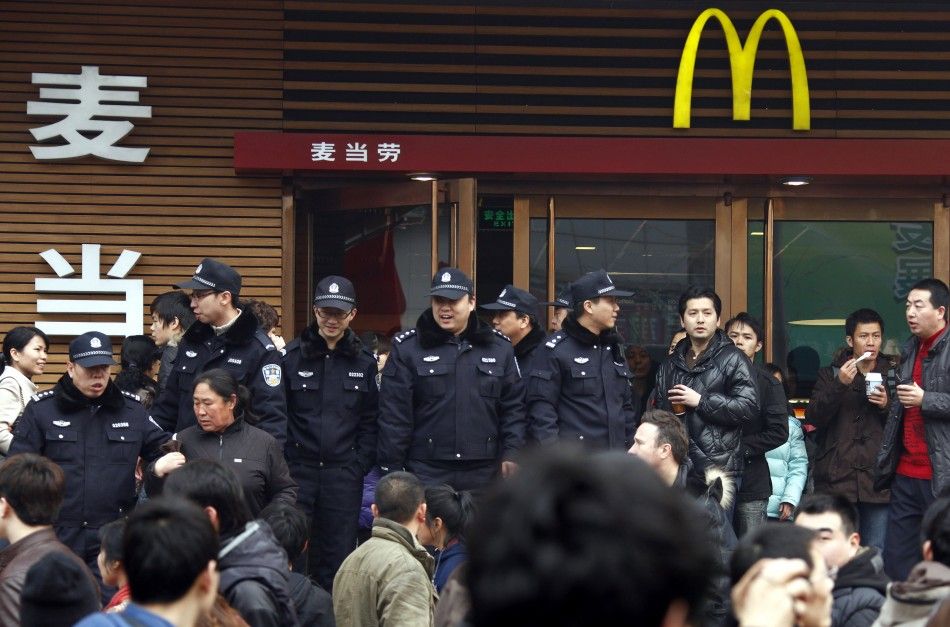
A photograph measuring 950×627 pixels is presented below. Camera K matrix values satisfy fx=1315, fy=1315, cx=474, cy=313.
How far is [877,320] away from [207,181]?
4695mm

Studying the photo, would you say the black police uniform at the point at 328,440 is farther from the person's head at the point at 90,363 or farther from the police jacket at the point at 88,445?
the person's head at the point at 90,363

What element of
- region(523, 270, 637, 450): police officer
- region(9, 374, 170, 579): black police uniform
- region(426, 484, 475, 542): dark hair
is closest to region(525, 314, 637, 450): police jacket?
region(523, 270, 637, 450): police officer

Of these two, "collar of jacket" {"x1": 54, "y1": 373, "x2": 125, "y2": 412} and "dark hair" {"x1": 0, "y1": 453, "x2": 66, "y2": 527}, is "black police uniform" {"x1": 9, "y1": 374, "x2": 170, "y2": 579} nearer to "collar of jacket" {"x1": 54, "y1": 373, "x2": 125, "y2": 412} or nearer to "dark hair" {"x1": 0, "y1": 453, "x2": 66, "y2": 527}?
"collar of jacket" {"x1": 54, "y1": 373, "x2": 125, "y2": 412}

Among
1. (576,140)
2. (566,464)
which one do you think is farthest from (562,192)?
(566,464)

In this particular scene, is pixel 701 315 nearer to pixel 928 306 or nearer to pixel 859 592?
pixel 928 306

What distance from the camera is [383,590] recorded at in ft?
17.0

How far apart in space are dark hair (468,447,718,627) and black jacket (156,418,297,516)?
4.75 m

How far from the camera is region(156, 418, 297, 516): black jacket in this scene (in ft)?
20.1

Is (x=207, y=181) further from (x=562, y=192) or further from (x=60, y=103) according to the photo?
(x=562, y=192)

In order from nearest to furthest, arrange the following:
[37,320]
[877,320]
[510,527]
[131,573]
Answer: [510,527] → [131,573] → [877,320] → [37,320]

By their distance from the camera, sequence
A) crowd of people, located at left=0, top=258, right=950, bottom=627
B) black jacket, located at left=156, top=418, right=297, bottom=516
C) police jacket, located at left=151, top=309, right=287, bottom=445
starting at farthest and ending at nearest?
police jacket, located at left=151, top=309, right=287, bottom=445 < black jacket, located at left=156, top=418, right=297, bottom=516 < crowd of people, located at left=0, top=258, right=950, bottom=627

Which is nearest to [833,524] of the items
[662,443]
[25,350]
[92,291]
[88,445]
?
[662,443]

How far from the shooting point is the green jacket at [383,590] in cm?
514

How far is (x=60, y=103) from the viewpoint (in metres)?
9.24
